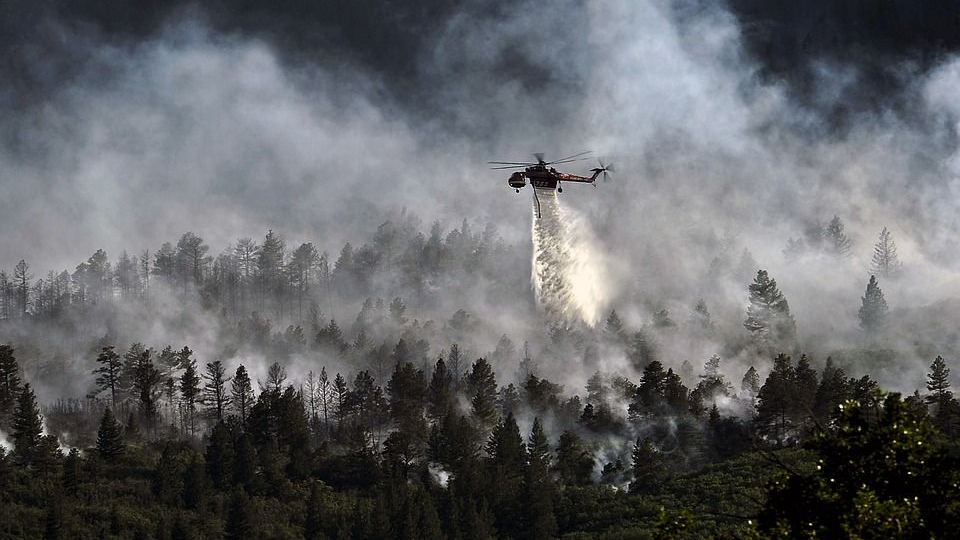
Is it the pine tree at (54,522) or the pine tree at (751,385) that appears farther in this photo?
the pine tree at (751,385)

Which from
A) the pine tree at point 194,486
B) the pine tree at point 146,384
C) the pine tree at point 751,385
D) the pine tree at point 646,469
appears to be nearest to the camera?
the pine tree at point 646,469

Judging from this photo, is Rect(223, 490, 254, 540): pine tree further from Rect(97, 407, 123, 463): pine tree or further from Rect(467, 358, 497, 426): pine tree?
Rect(467, 358, 497, 426): pine tree

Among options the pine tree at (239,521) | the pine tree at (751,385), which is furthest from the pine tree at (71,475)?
the pine tree at (751,385)

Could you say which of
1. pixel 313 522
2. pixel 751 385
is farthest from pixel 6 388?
pixel 751 385

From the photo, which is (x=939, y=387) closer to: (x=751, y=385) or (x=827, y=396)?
(x=827, y=396)

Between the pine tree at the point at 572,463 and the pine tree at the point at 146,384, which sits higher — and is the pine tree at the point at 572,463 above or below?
below

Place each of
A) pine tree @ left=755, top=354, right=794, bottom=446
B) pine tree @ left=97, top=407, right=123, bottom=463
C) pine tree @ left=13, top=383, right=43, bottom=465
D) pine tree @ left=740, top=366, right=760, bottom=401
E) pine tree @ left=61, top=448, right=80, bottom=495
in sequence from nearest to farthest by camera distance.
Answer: pine tree @ left=61, top=448, right=80, bottom=495 < pine tree @ left=755, top=354, right=794, bottom=446 < pine tree @ left=97, top=407, right=123, bottom=463 < pine tree @ left=13, top=383, right=43, bottom=465 < pine tree @ left=740, top=366, right=760, bottom=401

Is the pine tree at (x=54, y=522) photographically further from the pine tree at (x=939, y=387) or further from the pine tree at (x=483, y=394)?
the pine tree at (x=939, y=387)

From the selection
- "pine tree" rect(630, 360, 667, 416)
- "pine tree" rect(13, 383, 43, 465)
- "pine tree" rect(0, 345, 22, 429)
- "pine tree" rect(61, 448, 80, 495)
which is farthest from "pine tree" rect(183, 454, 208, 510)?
"pine tree" rect(630, 360, 667, 416)

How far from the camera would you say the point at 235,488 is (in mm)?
154875

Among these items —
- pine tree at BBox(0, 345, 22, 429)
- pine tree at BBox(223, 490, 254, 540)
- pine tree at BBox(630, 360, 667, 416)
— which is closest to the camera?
pine tree at BBox(223, 490, 254, 540)

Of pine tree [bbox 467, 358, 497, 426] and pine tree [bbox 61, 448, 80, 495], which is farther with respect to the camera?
pine tree [bbox 467, 358, 497, 426]

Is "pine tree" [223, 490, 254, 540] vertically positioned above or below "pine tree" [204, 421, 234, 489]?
below

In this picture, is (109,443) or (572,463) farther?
(109,443)
